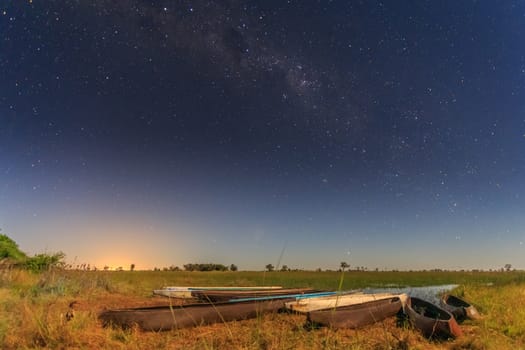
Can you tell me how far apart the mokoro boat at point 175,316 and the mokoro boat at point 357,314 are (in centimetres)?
155

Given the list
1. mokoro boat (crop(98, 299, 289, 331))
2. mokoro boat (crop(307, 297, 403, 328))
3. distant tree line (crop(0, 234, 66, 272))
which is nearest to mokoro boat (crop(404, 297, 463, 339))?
mokoro boat (crop(307, 297, 403, 328))

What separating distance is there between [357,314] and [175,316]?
4.98m

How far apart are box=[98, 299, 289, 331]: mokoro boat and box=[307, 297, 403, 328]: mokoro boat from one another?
1.55 meters

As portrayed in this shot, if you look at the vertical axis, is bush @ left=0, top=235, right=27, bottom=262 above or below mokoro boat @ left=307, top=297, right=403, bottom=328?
above

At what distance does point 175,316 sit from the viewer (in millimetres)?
8641

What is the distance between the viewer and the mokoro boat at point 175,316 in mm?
8359

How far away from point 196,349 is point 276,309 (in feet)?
14.9

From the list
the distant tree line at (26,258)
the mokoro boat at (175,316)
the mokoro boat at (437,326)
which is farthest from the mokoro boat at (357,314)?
the distant tree line at (26,258)

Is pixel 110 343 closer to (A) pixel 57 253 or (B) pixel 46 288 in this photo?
(B) pixel 46 288

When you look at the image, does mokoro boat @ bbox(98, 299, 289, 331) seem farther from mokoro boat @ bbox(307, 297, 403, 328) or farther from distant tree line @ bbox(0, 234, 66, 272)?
distant tree line @ bbox(0, 234, 66, 272)

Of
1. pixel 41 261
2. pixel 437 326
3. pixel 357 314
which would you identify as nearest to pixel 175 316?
pixel 357 314

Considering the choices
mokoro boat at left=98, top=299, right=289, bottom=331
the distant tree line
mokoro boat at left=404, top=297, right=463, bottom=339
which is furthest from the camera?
the distant tree line

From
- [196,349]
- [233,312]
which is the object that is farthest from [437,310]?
[196,349]

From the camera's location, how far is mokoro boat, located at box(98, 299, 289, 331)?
329 inches
